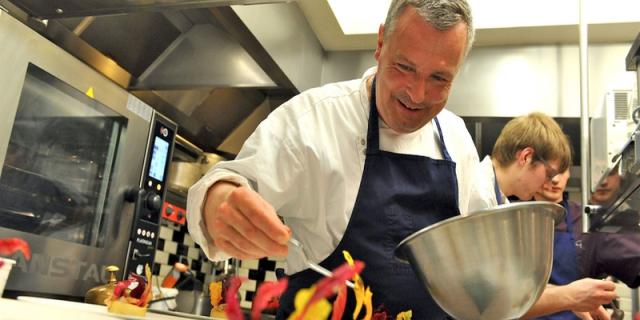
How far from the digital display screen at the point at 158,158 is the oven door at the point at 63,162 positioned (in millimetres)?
55

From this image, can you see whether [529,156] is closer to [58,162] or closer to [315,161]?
[315,161]

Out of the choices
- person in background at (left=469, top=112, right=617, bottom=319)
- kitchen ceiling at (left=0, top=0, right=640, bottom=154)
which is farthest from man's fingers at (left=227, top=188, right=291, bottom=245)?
person in background at (left=469, top=112, right=617, bottom=319)

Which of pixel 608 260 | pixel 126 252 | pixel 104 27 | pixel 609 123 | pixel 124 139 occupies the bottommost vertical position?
pixel 126 252

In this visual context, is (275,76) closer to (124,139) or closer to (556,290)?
(124,139)

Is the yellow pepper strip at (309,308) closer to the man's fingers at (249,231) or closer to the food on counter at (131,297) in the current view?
the man's fingers at (249,231)

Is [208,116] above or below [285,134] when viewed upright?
above

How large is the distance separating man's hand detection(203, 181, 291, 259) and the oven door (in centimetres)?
75


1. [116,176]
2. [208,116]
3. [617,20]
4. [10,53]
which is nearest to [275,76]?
[208,116]

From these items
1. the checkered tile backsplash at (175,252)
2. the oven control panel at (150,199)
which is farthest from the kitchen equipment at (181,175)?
the oven control panel at (150,199)

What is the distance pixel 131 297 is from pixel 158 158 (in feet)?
2.28

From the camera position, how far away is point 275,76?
2.18 meters

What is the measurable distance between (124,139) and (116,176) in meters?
0.12

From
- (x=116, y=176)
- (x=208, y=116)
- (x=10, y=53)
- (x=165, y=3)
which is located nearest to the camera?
(x=10, y=53)

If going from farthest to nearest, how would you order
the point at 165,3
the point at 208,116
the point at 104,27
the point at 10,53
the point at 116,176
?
1. the point at 208,116
2. the point at 104,27
3. the point at 116,176
4. the point at 165,3
5. the point at 10,53
